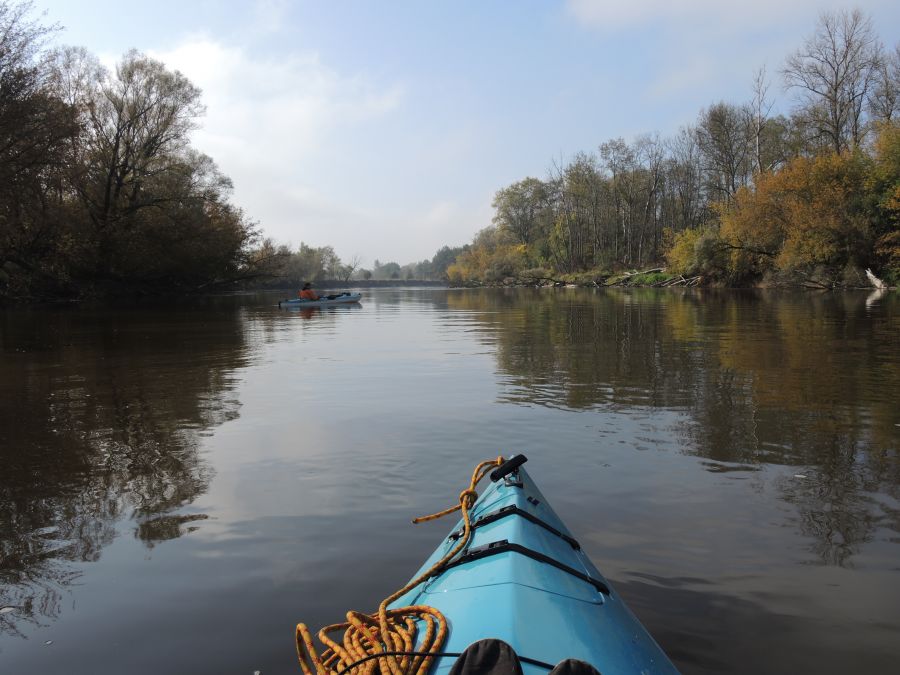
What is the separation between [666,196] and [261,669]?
7045 centimetres

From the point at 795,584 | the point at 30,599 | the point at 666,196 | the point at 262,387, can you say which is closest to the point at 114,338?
the point at 262,387

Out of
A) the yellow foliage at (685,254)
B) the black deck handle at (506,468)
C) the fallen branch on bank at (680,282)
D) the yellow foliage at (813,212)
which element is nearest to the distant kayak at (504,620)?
the black deck handle at (506,468)

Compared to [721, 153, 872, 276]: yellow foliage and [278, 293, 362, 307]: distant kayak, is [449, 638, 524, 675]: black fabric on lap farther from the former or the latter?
[721, 153, 872, 276]: yellow foliage

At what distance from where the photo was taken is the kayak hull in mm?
2055

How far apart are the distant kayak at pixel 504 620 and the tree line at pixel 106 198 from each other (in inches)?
1007

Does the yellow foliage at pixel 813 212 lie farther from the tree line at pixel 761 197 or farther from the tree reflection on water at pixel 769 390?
the tree reflection on water at pixel 769 390

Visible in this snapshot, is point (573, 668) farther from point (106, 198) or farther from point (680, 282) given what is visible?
point (680, 282)

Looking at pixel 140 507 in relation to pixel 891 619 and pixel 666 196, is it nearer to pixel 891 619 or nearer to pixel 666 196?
pixel 891 619

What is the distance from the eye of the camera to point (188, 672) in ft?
9.30

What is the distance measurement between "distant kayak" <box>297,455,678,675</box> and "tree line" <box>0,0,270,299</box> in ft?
83.9

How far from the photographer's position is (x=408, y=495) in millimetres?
5035

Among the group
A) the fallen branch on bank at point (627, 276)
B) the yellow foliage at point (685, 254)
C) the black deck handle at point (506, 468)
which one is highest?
the yellow foliage at point (685, 254)

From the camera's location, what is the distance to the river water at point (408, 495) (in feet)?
10.3

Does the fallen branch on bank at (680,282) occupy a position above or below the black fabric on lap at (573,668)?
above
